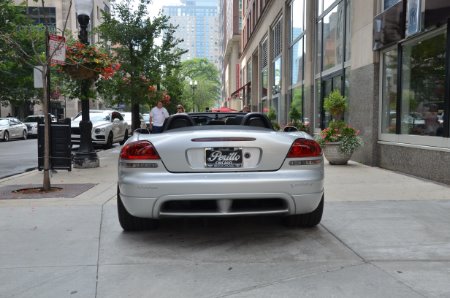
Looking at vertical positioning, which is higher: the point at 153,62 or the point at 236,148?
the point at 153,62

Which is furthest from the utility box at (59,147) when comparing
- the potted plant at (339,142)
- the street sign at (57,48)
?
the potted plant at (339,142)

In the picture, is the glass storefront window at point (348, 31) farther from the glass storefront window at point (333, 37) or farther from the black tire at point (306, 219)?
the black tire at point (306, 219)

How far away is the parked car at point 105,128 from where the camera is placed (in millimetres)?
17966

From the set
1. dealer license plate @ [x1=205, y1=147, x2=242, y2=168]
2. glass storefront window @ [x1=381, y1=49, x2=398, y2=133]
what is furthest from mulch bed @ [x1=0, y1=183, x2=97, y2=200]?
glass storefront window @ [x1=381, y1=49, x2=398, y2=133]

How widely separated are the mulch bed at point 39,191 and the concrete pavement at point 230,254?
2.35ft

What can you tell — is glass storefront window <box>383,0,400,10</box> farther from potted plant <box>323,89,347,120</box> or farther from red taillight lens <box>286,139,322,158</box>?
red taillight lens <box>286,139,322,158</box>

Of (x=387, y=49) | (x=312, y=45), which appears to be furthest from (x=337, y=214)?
(x=312, y=45)

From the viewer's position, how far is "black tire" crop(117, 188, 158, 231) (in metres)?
5.04

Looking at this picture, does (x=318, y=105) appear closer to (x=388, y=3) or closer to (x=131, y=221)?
(x=388, y=3)

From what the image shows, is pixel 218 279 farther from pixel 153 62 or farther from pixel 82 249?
pixel 153 62

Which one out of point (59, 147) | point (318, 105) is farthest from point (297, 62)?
point (59, 147)

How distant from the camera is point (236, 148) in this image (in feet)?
15.1

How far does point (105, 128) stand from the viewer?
61.0 feet

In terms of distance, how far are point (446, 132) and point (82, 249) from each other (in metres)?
6.43
